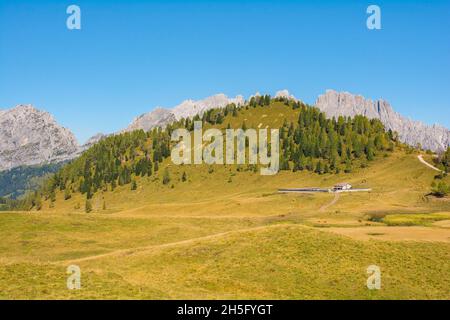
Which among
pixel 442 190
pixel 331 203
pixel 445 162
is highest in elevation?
pixel 445 162

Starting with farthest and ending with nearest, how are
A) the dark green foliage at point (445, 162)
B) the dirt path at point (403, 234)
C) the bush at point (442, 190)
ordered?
the dark green foliage at point (445, 162) → the bush at point (442, 190) → the dirt path at point (403, 234)

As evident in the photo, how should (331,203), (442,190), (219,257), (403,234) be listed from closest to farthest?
(219,257) → (403,234) → (442,190) → (331,203)

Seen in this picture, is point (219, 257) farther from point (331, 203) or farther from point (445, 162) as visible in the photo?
point (445, 162)

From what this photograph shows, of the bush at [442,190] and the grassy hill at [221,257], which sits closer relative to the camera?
the grassy hill at [221,257]

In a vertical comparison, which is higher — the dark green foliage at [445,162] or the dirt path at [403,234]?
the dark green foliage at [445,162]

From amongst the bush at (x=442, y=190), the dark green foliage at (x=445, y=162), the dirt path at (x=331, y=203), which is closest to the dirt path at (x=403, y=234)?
the dirt path at (x=331, y=203)

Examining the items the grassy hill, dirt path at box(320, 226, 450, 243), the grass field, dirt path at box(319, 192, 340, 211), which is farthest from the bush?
dirt path at box(320, 226, 450, 243)

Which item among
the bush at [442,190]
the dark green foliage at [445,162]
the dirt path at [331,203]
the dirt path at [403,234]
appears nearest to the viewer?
the dirt path at [403,234]

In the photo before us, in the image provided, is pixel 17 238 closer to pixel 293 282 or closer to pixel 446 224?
pixel 293 282

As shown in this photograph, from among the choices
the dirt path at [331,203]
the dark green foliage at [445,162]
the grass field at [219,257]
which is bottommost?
the dirt path at [331,203]

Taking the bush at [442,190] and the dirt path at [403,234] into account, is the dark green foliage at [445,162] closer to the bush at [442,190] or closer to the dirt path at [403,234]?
the bush at [442,190]

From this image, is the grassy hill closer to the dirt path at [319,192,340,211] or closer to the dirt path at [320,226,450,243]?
the dirt path at [320,226,450,243]

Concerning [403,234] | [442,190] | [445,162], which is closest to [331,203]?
[442,190]
